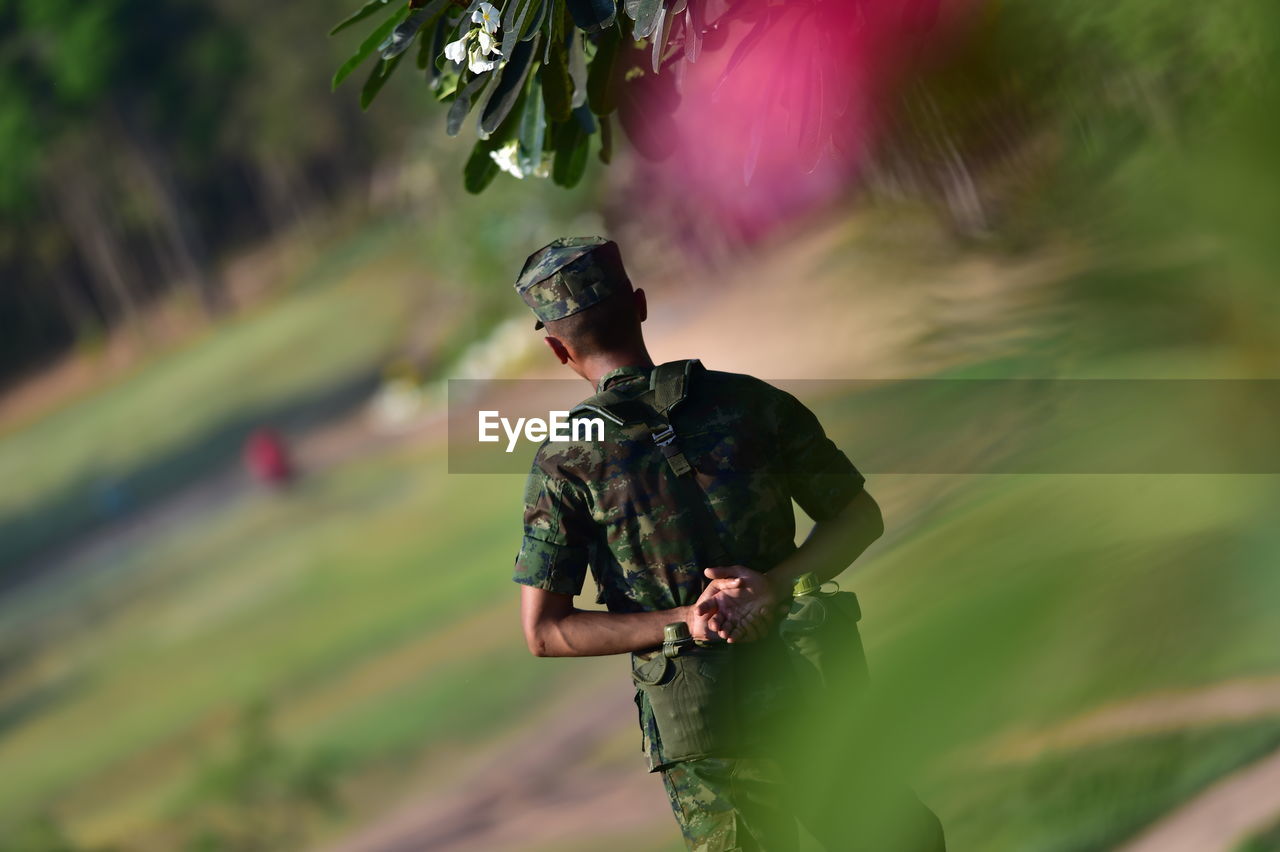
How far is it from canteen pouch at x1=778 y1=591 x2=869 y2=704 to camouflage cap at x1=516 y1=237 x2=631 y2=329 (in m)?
0.59

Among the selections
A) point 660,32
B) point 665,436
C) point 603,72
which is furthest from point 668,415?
point 603,72

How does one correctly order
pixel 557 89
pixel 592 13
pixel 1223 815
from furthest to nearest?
pixel 557 89
pixel 592 13
pixel 1223 815

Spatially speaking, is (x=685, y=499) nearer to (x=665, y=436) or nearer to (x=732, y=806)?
(x=665, y=436)

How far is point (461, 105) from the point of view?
8.44 feet

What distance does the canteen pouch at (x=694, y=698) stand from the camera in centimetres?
225

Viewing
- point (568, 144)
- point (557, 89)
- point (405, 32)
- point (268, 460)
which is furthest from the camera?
point (268, 460)

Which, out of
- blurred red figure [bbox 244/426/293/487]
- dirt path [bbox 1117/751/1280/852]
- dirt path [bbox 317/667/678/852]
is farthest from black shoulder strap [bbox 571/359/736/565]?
blurred red figure [bbox 244/426/293/487]

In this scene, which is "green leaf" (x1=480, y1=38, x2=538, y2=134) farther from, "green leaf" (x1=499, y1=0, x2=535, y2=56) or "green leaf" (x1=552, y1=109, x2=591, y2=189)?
"green leaf" (x1=552, y1=109, x2=591, y2=189)

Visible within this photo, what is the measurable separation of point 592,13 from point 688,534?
2.74 ft

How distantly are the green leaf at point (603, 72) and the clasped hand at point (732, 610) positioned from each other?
1.02 meters

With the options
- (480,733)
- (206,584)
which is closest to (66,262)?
(206,584)

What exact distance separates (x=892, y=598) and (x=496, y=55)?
114cm

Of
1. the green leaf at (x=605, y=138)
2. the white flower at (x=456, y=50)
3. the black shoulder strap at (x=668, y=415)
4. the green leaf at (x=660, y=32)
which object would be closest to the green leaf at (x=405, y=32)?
the white flower at (x=456, y=50)

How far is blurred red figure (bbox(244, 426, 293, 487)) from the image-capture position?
49.0 feet
